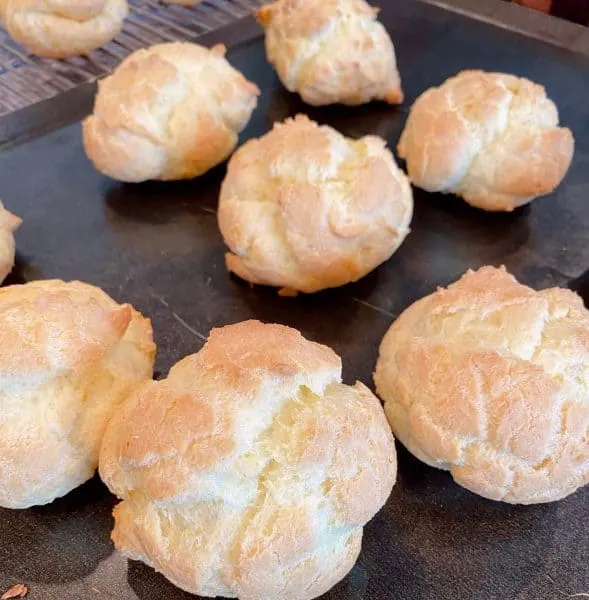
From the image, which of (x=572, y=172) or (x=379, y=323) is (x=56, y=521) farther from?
(x=572, y=172)

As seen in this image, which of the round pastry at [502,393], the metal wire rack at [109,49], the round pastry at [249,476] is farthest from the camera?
the metal wire rack at [109,49]

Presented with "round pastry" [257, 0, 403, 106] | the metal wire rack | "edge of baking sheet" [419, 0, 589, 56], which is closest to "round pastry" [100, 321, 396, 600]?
"round pastry" [257, 0, 403, 106]

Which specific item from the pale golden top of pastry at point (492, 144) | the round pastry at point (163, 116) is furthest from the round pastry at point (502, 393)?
the round pastry at point (163, 116)

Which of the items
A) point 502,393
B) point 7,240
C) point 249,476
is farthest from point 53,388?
point 502,393

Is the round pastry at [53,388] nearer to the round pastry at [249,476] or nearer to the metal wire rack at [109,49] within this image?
the round pastry at [249,476]

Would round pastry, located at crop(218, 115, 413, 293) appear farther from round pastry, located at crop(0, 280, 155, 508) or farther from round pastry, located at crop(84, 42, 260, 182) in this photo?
round pastry, located at crop(0, 280, 155, 508)

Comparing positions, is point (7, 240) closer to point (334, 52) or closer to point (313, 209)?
point (313, 209)
